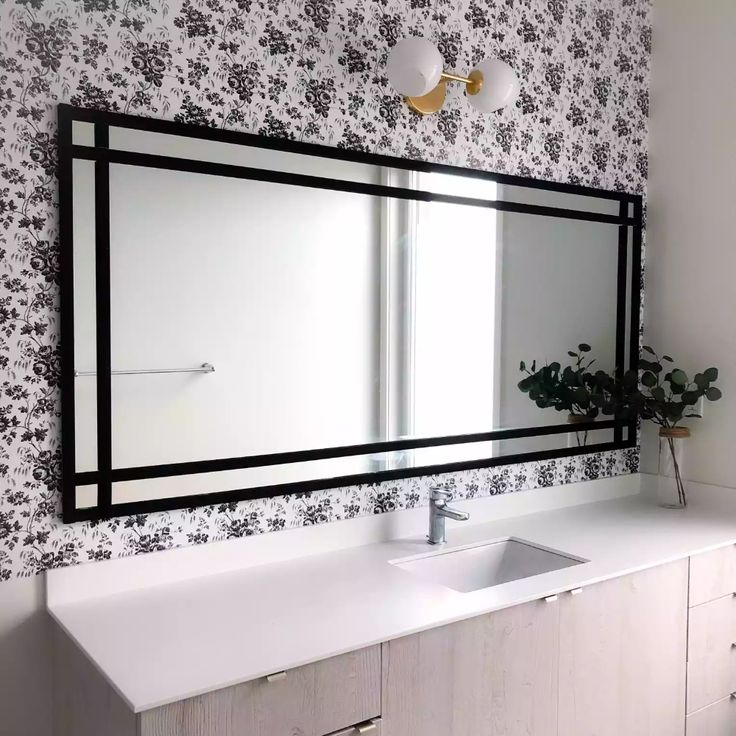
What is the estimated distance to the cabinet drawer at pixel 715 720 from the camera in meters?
2.19

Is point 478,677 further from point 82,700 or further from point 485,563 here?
point 82,700

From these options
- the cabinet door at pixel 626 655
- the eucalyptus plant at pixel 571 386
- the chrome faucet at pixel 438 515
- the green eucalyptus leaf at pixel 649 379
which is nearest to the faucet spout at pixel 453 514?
the chrome faucet at pixel 438 515

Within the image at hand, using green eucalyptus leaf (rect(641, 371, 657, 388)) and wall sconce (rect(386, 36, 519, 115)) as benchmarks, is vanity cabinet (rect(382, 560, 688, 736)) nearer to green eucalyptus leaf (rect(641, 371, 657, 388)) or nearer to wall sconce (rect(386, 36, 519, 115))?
green eucalyptus leaf (rect(641, 371, 657, 388))

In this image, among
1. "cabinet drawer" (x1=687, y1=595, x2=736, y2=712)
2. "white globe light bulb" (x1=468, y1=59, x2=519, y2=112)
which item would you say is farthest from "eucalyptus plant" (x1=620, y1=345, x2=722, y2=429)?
"white globe light bulb" (x1=468, y1=59, x2=519, y2=112)

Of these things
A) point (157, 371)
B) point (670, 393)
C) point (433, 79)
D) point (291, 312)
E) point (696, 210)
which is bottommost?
Result: point (670, 393)

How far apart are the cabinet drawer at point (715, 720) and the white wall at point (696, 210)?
2.34 ft

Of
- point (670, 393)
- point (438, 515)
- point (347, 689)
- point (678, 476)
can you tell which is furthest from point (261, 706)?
point (670, 393)

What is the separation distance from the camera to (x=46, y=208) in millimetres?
1666

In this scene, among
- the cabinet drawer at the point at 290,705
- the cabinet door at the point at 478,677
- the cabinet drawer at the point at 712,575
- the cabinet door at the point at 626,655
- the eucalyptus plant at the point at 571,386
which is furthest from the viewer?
the eucalyptus plant at the point at 571,386

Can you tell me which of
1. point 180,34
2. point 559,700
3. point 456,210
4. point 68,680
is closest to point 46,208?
point 180,34

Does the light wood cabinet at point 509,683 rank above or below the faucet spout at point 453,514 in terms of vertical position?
below

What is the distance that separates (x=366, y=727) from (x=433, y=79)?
1.54 metres

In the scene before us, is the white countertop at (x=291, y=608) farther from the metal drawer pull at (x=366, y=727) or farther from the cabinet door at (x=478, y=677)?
the metal drawer pull at (x=366, y=727)

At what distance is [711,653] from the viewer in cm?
222
